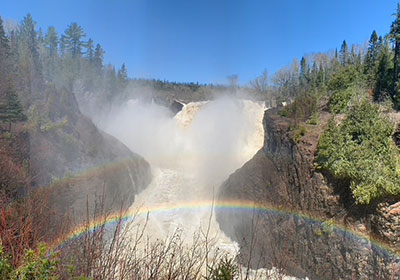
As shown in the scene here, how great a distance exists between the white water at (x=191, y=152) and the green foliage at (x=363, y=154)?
23.4 feet

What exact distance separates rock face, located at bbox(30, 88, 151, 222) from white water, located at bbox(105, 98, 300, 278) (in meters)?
2.11

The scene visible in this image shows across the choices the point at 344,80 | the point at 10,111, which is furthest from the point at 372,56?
the point at 10,111

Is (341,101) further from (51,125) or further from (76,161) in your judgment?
(51,125)

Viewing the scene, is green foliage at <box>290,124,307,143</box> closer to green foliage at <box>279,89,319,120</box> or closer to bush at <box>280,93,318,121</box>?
bush at <box>280,93,318,121</box>

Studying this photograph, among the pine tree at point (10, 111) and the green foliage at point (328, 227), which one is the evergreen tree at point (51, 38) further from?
the green foliage at point (328, 227)

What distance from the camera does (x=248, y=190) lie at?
1420 centimetres

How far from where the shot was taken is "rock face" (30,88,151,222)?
1530cm

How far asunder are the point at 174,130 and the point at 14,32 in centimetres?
4320

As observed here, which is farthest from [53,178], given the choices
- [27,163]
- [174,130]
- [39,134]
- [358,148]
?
[174,130]

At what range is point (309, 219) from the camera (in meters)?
10.0

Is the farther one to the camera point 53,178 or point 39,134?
point 39,134

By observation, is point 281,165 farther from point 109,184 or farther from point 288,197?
point 109,184

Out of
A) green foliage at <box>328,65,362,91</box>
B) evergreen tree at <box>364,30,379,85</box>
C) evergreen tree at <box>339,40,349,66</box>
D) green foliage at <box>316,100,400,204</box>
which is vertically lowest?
green foliage at <box>316,100,400,204</box>

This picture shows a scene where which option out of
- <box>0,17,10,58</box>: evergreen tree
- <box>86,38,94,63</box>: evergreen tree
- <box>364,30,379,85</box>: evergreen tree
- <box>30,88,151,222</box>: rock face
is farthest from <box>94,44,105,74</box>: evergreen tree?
<box>364,30,379,85</box>: evergreen tree
